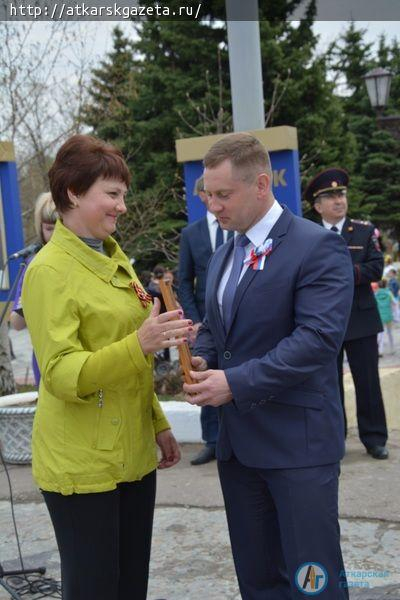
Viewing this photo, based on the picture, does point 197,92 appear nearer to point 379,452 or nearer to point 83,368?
point 379,452

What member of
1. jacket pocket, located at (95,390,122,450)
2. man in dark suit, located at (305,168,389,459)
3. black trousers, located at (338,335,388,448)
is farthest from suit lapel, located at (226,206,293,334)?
black trousers, located at (338,335,388,448)

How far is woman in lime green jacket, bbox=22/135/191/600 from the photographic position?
2.27 m

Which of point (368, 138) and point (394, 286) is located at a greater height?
point (368, 138)

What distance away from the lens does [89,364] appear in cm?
225

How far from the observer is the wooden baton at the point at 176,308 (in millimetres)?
2311

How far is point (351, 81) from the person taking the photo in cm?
3406

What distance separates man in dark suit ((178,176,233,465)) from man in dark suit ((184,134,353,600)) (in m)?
2.78

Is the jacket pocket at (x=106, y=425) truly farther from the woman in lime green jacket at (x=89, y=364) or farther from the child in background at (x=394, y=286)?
the child in background at (x=394, y=286)

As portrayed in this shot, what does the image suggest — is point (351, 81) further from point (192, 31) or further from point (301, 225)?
point (301, 225)

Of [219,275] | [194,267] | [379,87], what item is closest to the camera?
[219,275]

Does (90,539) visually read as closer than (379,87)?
Yes

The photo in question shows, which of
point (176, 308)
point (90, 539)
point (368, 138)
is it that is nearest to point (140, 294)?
point (176, 308)

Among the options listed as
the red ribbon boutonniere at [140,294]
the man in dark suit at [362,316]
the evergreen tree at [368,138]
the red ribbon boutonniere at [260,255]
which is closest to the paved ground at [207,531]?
the man in dark suit at [362,316]

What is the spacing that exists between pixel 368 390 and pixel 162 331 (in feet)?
11.5
